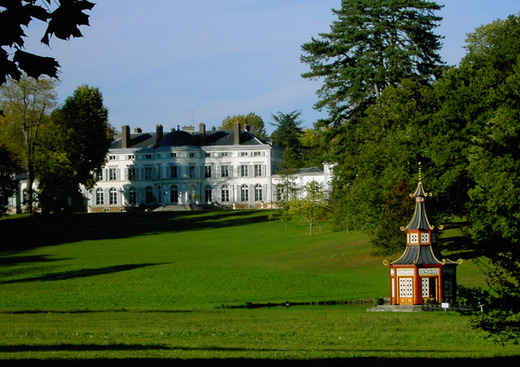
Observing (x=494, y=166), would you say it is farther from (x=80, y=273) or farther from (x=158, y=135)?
(x=158, y=135)

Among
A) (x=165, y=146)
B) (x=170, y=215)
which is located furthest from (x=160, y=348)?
(x=165, y=146)

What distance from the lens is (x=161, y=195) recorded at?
334 ft

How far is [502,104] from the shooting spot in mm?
Result: 36750

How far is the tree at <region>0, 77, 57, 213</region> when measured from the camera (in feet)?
241

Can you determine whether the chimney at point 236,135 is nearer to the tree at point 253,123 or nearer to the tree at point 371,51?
the tree at point 253,123

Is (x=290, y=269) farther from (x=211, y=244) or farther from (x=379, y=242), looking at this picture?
(x=211, y=244)

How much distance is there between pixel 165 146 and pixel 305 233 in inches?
1653

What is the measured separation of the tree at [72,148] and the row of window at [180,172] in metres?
18.1

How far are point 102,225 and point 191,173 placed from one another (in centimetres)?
2774

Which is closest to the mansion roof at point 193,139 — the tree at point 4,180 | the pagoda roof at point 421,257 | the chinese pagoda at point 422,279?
the tree at point 4,180

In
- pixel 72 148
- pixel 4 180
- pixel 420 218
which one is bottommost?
pixel 420 218

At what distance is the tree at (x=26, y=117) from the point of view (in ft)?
241
